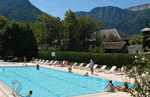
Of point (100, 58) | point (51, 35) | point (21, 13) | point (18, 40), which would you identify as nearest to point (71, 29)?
point (51, 35)

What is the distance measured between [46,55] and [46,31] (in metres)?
11.9

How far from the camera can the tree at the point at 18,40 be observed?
37281mm

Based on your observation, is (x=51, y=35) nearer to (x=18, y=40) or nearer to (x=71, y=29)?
(x=71, y=29)

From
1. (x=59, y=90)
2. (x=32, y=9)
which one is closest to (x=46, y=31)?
(x=59, y=90)

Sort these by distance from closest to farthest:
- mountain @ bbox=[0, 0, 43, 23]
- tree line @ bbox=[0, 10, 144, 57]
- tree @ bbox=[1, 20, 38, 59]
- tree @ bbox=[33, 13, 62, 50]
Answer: tree @ bbox=[1, 20, 38, 59], tree line @ bbox=[0, 10, 144, 57], tree @ bbox=[33, 13, 62, 50], mountain @ bbox=[0, 0, 43, 23]

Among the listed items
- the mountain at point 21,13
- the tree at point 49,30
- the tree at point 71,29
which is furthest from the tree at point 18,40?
the mountain at point 21,13

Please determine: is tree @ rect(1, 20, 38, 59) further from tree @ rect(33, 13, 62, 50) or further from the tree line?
tree @ rect(33, 13, 62, 50)

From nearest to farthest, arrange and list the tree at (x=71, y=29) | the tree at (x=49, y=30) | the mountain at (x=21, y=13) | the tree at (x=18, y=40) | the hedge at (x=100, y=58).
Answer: the hedge at (x=100, y=58) < the tree at (x=18, y=40) < the tree at (x=71, y=29) < the tree at (x=49, y=30) < the mountain at (x=21, y=13)

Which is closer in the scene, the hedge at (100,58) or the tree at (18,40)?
the hedge at (100,58)

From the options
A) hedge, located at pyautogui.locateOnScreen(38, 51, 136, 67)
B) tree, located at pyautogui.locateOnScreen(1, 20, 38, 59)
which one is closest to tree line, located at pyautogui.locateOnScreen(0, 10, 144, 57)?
tree, located at pyautogui.locateOnScreen(1, 20, 38, 59)

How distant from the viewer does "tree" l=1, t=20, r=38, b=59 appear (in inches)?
1468

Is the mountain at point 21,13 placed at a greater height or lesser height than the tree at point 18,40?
greater

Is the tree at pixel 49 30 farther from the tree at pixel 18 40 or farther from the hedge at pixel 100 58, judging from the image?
the hedge at pixel 100 58

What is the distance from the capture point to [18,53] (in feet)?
127
